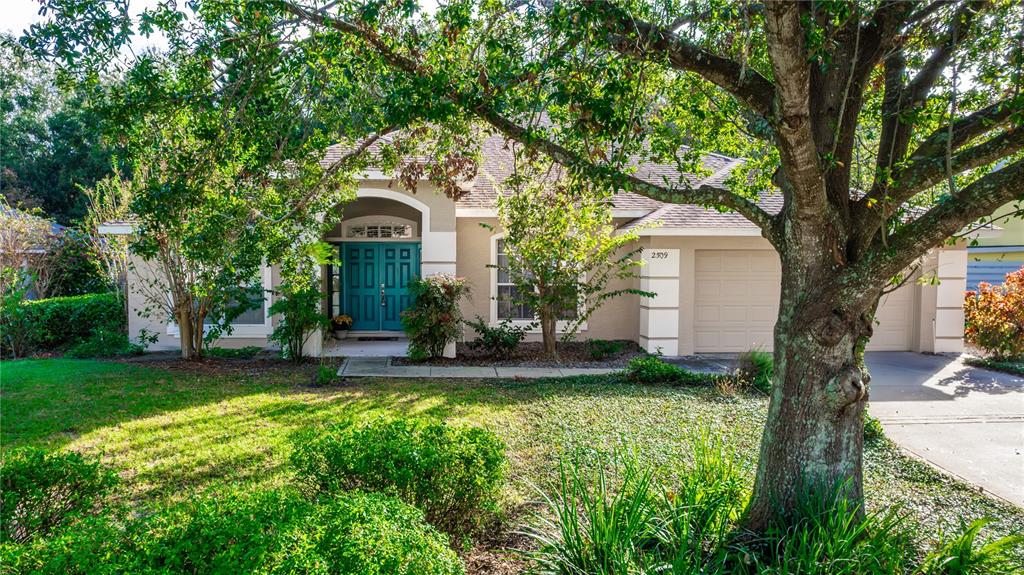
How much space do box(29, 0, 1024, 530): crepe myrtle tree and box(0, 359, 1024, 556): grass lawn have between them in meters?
1.12

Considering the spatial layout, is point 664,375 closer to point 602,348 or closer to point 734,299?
point 602,348

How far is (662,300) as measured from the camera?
13047mm

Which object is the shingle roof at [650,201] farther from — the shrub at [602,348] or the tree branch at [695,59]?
the tree branch at [695,59]

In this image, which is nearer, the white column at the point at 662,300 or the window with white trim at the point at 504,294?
the white column at the point at 662,300

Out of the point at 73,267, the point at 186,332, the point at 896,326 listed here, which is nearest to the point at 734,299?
the point at 896,326

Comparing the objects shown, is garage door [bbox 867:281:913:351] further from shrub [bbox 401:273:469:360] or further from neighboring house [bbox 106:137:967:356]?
shrub [bbox 401:273:469:360]

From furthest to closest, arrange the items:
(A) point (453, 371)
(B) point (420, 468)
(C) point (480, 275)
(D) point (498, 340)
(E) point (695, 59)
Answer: (C) point (480, 275) → (D) point (498, 340) → (A) point (453, 371) → (E) point (695, 59) → (B) point (420, 468)

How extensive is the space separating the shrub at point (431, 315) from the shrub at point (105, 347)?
5.93 meters

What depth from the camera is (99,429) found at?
23.8 ft

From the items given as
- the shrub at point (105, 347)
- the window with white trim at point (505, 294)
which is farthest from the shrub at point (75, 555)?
the shrub at point (105, 347)

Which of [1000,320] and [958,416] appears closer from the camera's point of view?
[958,416]

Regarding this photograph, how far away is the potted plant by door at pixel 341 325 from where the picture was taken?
1497 centimetres

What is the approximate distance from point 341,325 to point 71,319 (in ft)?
19.2

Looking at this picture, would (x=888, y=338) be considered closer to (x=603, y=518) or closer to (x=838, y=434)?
(x=838, y=434)
